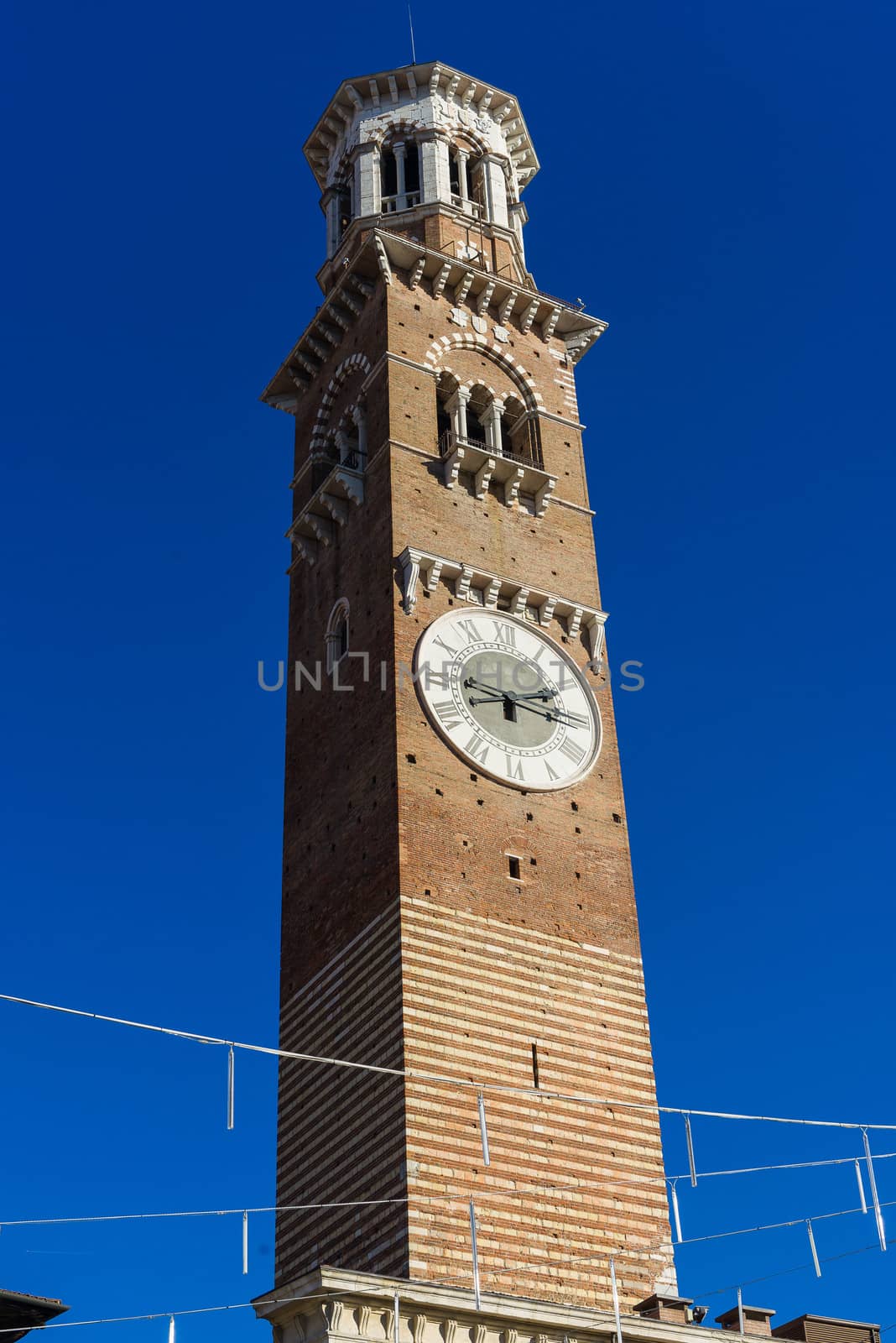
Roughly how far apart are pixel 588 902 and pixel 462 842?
2.69 m

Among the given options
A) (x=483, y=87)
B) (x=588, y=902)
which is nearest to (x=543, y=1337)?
(x=588, y=902)

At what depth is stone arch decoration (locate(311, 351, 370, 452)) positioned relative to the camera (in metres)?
38.6

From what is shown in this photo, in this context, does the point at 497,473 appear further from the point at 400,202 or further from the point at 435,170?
the point at 435,170

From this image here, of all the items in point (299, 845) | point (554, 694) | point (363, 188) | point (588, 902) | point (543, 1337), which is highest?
point (363, 188)

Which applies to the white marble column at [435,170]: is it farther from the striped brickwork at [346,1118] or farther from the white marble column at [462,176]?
the striped brickwork at [346,1118]

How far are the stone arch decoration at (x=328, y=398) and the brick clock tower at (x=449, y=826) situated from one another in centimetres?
8

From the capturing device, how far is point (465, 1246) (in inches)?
1024

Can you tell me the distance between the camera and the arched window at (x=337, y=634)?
3450cm

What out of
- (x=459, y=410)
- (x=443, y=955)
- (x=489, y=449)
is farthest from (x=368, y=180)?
(x=443, y=955)

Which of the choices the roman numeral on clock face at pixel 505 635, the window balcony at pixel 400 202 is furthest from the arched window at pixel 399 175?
the roman numeral on clock face at pixel 505 635

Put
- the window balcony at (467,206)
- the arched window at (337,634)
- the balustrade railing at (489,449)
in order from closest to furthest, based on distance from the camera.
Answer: the arched window at (337,634) < the balustrade railing at (489,449) < the window balcony at (467,206)

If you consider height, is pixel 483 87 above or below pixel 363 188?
above

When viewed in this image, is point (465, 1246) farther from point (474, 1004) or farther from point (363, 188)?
point (363, 188)

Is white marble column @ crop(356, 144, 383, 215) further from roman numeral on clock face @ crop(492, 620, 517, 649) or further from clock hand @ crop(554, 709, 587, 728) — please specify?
clock hand @ crop(554, 709, 587, 728)
